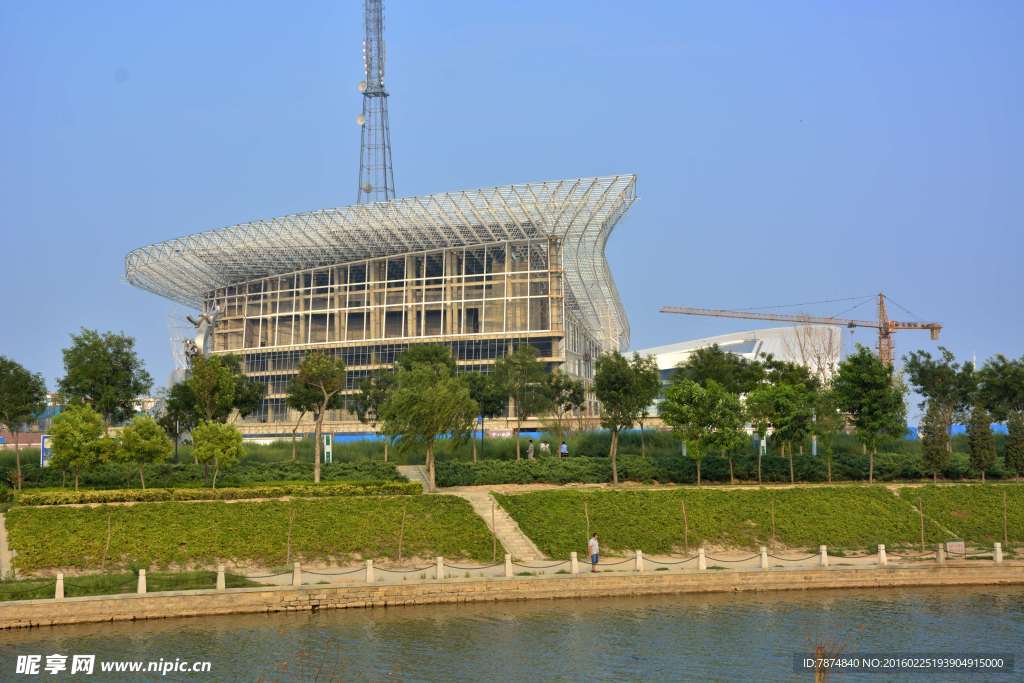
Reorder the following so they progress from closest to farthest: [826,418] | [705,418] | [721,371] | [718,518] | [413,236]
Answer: [718,518] < [705,418] < [826,418] < [721,371] < [413,236]

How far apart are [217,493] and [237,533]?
5.07 metres

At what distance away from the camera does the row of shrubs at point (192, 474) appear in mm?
52844

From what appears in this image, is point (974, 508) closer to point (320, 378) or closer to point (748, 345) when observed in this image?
point (320, 378)

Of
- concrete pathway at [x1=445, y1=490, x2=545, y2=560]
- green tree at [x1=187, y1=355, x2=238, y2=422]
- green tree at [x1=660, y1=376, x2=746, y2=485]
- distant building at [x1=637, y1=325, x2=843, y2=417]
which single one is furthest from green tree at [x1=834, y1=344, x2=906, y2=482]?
distant building at [x1=637, y1=325, x2=843, y2=417]

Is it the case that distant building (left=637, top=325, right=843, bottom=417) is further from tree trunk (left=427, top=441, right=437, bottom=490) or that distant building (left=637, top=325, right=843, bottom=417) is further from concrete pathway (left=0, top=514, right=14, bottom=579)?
concrete pathway (left=0, top=514, right=14, bottom=579)

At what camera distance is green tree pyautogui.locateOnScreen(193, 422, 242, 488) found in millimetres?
50688

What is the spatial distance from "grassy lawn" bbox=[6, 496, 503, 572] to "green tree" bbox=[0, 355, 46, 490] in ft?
49.0

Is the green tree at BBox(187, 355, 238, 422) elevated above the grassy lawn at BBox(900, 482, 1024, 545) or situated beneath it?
elevated above

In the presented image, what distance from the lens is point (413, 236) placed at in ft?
346

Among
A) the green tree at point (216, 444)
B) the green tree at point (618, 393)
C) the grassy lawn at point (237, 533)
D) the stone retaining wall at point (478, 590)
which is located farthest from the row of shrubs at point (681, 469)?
the stone retaining wall at point (478, 590)

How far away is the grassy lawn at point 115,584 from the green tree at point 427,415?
17.6m

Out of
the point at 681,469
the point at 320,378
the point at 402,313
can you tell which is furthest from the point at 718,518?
the point at 402,313

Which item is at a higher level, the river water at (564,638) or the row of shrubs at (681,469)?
the row of shrubs at (681,469)

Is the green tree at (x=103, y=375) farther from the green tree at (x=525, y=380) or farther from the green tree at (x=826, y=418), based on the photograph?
the green tree at (x=826, y=418)
